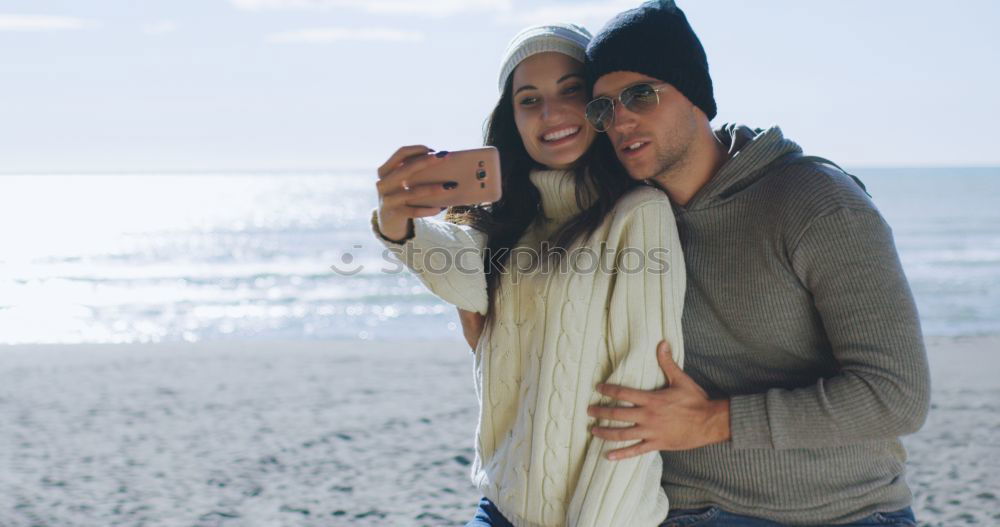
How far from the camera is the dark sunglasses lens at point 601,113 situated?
8.48ft

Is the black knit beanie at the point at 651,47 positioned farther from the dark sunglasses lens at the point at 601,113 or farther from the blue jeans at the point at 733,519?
the blue jeans at the point at 733,519

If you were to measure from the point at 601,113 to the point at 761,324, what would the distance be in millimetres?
747

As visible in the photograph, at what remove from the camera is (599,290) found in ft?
7.88

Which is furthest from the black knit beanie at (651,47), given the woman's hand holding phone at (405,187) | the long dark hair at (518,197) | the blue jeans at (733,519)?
the blue jeans at (733,519)

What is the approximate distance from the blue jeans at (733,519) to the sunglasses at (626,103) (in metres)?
1.10

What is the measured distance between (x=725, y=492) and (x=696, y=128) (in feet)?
3.42

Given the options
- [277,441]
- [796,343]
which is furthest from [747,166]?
[277,441]

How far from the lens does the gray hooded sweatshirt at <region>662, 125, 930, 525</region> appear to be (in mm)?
2193

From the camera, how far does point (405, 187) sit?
250 cm

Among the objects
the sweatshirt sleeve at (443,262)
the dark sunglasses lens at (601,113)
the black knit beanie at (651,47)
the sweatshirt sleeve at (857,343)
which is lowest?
the sweatshirt sleeve at (857,343)

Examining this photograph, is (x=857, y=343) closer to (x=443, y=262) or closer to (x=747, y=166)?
(x=747, y=166)

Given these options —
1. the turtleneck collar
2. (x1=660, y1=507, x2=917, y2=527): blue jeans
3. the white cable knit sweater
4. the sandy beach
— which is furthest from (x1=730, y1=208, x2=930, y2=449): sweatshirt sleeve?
the sandy beach

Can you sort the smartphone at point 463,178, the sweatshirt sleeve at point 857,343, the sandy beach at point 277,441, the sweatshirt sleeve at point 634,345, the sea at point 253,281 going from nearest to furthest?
the sweatshirt sleeve at point 857,343 → the sweatshirt sleeve at point 634,345 → the smartphone at point 463,178 → the sandy beach at point 277,441 → the sea at point 253,281

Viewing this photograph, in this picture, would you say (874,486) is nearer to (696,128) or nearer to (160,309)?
(696,128)
